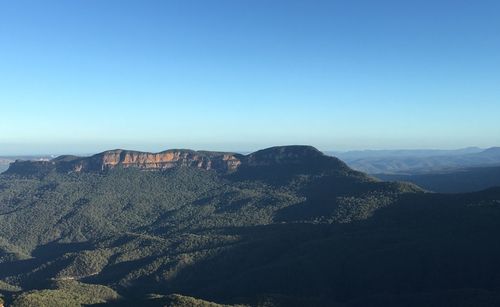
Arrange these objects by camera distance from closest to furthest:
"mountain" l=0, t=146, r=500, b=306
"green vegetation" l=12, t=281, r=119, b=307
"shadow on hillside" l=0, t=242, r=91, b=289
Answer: "green vegetation" l=12, t=281, r=119, b=307 → "mountain" l=0, t=146, r=500, b=306 → "shadow on hillside" l=0, t=242, r=91, b=289

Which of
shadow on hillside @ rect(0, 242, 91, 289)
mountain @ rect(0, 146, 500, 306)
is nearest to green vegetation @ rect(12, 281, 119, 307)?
mountain @ rect(0, 146, 500, 306)

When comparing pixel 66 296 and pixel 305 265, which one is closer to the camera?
pixel 66 296

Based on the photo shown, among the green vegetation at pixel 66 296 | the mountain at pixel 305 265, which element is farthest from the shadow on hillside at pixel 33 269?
the green vegetation at pixel 66 296

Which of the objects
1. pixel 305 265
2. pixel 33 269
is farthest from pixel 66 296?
pixel 33 269

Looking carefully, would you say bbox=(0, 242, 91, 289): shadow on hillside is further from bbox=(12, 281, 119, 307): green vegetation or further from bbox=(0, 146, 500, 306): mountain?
bbox=(12, 281, 119, 307): green vegetation

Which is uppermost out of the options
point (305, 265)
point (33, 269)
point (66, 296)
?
point (305, 265)

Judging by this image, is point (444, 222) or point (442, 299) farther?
point (444, 222)

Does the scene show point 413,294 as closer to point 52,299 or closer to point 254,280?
point 254,280

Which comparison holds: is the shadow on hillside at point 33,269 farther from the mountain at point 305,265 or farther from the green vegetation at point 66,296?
the green vegetation at point 66,296

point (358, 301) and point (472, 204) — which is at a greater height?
point (472, 204)

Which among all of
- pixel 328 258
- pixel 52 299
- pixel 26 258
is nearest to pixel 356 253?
pixel 328 258

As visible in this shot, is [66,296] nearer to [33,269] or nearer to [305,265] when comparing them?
[305,265]
